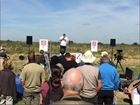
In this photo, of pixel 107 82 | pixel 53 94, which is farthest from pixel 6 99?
pixel 107 82

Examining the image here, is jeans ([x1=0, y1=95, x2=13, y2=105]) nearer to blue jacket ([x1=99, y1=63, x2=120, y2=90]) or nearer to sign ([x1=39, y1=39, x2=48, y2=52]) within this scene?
blue jacket ([x1=99, y1=63, x2=120, y2=90])

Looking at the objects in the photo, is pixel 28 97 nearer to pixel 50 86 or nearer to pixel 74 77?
pixel 50 86

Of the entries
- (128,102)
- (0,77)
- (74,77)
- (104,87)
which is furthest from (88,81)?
(128,102)

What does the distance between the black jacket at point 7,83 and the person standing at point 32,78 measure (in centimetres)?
23

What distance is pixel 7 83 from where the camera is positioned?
5.29 meters

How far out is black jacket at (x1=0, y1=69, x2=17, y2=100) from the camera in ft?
17.2

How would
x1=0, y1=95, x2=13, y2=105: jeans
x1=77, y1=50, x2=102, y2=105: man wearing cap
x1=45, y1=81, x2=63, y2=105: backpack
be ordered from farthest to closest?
x1=0, y1=95, x2=13, y2=105: jeans
x1=77, y1=50, x2=102, y2=105: man wearing cap
x1=45, y1=81, x2=63, y2=105: backpack

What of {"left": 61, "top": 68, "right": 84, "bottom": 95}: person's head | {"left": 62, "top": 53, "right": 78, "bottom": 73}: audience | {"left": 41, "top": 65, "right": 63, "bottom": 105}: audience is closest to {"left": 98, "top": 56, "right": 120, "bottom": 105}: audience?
{"left": 62, "top": 53, "right": 78, "bottom": 73}: audience

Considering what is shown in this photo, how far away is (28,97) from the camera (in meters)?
5.32

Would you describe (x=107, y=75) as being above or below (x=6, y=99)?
above

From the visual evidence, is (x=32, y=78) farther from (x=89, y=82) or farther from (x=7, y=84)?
(x=89, y=82)

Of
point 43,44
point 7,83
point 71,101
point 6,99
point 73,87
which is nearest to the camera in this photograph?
point 71,101

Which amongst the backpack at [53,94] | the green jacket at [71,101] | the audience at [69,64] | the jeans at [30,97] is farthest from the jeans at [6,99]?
the green jacket at [71,101]

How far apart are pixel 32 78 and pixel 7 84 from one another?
20.3 inches
